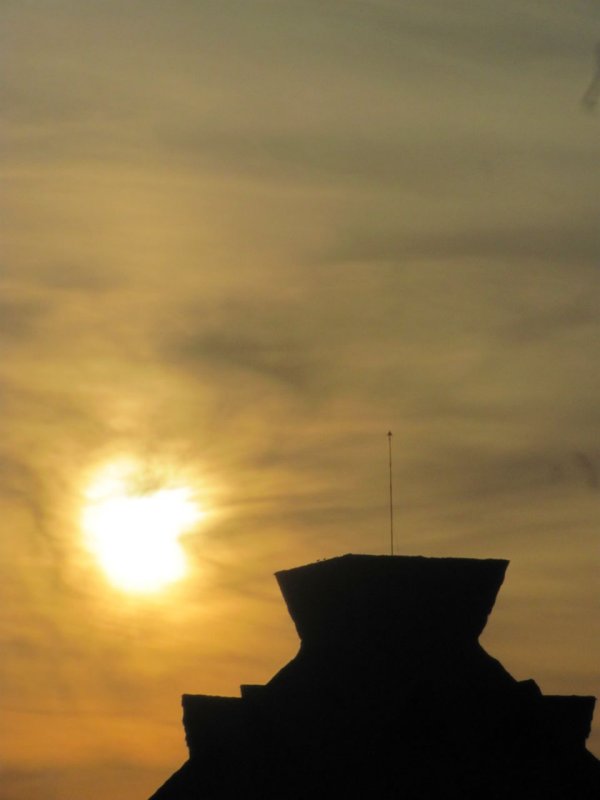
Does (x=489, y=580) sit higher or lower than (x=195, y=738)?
higher

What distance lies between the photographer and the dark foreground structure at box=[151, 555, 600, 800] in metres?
69.0

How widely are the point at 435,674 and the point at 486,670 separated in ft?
6.28

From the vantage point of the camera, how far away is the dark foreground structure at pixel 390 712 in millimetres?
69000

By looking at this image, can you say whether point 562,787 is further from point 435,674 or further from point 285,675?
point 285,675

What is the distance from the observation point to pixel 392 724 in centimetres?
6994

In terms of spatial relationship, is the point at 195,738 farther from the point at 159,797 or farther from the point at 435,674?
the point at 435,674

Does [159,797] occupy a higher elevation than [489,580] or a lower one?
lower

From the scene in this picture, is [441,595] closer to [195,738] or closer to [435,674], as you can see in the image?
[435,674]

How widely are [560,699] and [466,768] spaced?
4364 millimetres

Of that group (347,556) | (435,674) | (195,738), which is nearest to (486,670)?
(435,674)

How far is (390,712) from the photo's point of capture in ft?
230

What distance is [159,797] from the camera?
69.3 meters

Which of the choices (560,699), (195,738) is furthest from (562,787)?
(195,738)

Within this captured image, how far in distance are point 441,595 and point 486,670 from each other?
10.5 feet
